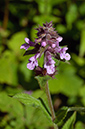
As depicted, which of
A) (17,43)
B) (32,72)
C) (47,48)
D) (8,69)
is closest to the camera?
(47,48)

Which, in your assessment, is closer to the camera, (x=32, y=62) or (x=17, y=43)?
(x=32, y=62)

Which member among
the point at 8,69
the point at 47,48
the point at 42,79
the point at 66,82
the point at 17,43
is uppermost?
the point at 17,43

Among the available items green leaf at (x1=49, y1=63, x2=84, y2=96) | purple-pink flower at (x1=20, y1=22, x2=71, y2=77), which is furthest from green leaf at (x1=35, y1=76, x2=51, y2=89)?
green leaf at (x1=49, y1=63, x2=84, y2=96)

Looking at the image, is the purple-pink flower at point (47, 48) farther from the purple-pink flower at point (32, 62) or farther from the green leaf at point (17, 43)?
the green leaf at point (17, 43)

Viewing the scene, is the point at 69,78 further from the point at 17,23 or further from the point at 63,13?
the point at 17,23

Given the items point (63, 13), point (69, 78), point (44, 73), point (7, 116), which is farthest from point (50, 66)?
point (63, 13)

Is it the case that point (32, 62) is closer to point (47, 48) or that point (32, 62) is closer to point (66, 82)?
point (47, 48)

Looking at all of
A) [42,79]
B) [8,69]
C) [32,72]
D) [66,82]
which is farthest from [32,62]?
[32,72]

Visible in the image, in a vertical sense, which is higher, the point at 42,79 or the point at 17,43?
the point at 17,43
